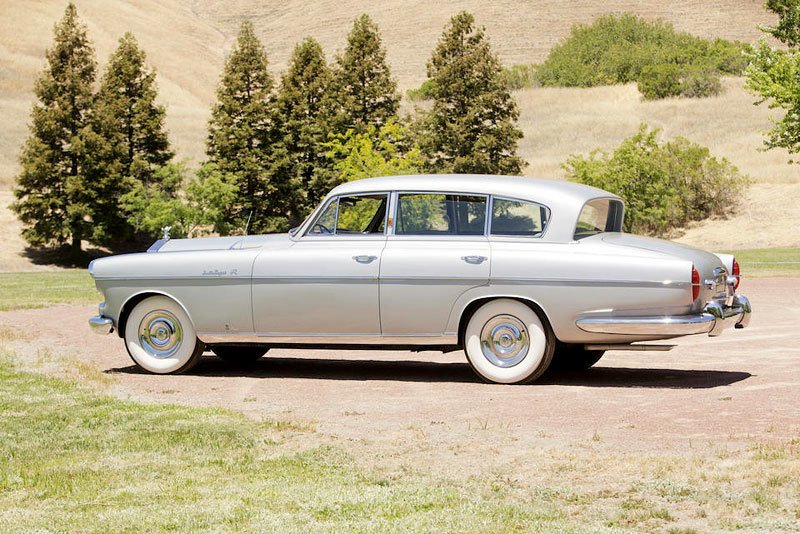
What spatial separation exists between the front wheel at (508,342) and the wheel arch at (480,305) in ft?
0.11

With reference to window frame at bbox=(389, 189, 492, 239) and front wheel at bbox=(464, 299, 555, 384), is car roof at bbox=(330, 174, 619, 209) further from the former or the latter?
front wheel at bbox=(464, 299, 555, 384)

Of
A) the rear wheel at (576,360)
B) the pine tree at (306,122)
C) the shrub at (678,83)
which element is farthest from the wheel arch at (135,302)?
the shrub at (678,83)

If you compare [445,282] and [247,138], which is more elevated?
[247,138]

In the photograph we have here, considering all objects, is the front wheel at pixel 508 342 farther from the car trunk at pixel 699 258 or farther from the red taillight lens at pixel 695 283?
the red taillight lens at pixel 695 283

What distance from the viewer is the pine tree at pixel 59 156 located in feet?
170

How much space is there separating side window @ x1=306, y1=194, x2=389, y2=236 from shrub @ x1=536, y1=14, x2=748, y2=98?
8133cm

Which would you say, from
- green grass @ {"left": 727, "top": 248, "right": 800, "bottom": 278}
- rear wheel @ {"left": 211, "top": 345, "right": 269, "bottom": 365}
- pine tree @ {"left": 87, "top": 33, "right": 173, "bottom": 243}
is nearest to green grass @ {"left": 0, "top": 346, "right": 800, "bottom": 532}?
rear wheel @ {"left": 211, "top": 345, "right": 269, "bottom": 365}

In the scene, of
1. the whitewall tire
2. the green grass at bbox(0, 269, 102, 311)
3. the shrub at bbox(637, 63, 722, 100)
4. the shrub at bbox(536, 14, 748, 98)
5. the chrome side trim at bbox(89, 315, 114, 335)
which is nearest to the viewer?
the whitewall tire

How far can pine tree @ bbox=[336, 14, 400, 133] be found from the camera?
57344 millimetres

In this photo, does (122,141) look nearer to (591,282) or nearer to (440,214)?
(440,214)

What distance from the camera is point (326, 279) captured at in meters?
10.8

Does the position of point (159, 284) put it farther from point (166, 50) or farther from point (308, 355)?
point (166, 50)

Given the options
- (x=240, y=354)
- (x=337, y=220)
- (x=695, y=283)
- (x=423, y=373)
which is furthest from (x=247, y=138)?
(x=695, y=283)

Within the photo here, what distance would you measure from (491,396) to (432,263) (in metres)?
1.39
